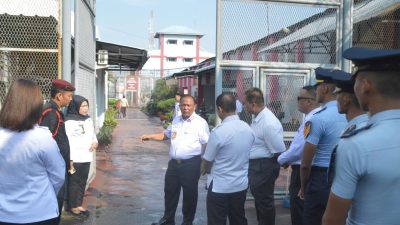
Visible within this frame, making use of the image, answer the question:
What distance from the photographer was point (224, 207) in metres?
4.64

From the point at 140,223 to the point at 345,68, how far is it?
385cm

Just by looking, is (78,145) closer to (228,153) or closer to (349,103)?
(228,153)

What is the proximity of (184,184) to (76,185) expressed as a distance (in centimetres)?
170

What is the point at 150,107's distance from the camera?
38.0 m

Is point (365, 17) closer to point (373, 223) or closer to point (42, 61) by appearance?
A: point (42, 61)

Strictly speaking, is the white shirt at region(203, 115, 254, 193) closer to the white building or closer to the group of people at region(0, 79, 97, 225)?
the group of people at region(0, 79, 97, 225)

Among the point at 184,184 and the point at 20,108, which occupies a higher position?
the point at 20,108

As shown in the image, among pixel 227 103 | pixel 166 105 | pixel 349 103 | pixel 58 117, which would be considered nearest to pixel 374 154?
pixel 349 103

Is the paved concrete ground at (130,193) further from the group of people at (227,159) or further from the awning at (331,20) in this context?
the awning at (331,20)

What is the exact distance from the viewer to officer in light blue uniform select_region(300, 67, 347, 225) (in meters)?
4.09

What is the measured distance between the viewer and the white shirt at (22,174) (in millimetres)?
3082

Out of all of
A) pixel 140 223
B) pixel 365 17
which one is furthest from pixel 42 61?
pixel 365 17

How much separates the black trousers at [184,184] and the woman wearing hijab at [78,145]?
1.36m

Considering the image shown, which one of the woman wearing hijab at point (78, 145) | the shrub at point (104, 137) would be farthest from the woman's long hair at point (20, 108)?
the shrub at point (104, 137)
